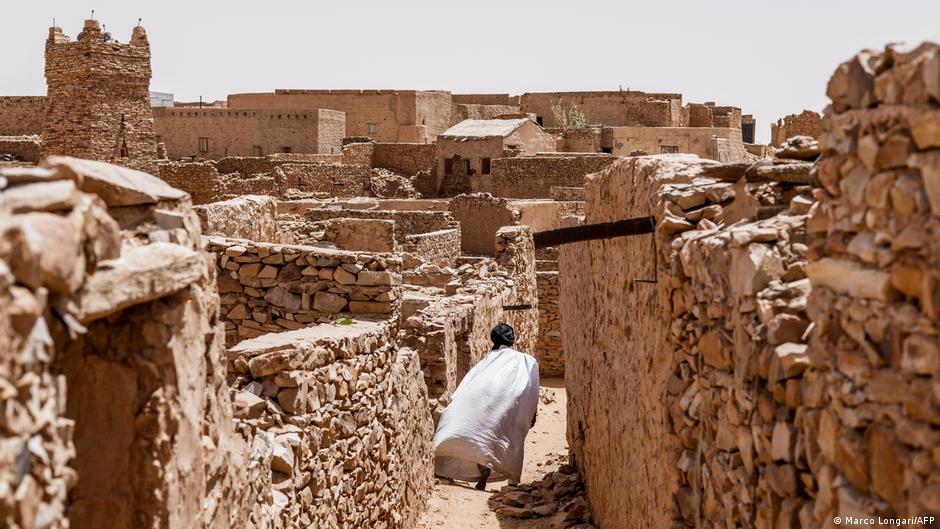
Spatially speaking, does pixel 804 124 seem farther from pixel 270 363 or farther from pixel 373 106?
pixel 270 363

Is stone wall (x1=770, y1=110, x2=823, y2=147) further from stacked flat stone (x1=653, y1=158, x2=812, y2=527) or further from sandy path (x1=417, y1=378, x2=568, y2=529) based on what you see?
stacked flat stone (x1=653, y1=158, x2=812, y2=527)

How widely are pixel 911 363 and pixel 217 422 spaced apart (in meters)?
2.49

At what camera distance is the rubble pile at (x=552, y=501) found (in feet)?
29.2

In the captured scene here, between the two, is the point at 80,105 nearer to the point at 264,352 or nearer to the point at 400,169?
the point at 400,169

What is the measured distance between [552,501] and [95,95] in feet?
55.7

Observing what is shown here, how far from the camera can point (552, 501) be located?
9.68m

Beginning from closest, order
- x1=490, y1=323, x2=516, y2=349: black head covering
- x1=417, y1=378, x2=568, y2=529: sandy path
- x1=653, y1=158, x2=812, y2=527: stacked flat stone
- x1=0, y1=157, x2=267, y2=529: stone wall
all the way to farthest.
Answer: x1=0, y1=157, x2=267, y2=529: stone wall < x1=653, y1=158, x2=812, y2=527: stacked flat stone < x1=417, y1=378, x2=568, y2=529: sandy path < x1=490, y1=323, x2=516, y2=349: black head covering

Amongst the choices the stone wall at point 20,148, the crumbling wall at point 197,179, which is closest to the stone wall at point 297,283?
the crumbling wall at point 197,179

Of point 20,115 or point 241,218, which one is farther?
point 20,115

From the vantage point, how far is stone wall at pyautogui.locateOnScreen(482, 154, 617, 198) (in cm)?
3017

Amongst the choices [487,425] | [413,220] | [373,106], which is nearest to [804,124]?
[413,220]

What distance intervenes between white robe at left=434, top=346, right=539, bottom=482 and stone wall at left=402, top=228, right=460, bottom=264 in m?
6.61

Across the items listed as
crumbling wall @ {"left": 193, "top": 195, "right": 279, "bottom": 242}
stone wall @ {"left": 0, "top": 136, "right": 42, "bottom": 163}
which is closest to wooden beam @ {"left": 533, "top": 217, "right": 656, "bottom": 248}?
crumbling wall @ {"left": 193, "top": 195, "right": 279, "bottom": 242}

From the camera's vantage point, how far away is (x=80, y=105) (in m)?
23.0
